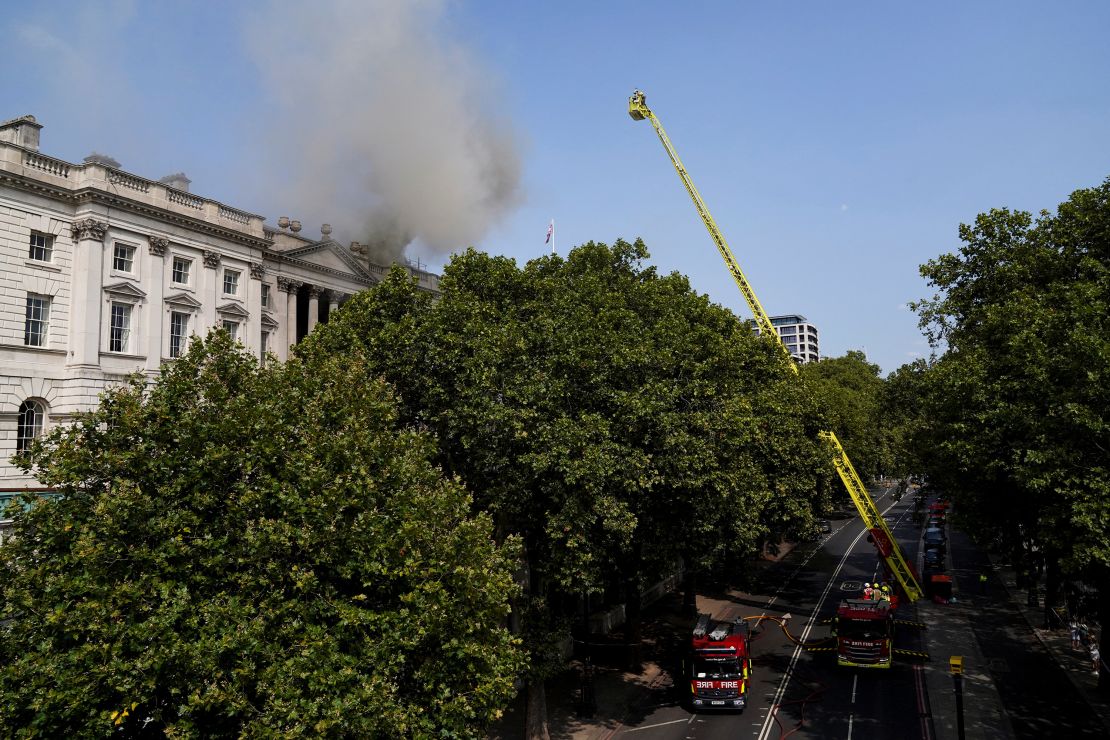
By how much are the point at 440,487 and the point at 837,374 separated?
9029 centimetres

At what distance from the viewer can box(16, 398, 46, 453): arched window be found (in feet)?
107

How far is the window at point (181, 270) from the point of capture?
38.9m

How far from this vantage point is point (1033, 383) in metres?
22.0

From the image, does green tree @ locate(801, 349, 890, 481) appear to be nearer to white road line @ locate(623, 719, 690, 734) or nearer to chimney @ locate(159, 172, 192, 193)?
white road line @ locate(623, 719, 690, 734)

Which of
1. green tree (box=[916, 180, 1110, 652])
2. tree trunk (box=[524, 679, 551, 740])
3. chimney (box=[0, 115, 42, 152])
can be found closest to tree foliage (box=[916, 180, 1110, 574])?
green tree (box=[916, 180, 1110, 652])

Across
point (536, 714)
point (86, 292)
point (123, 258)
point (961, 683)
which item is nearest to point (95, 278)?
point (86, 292)

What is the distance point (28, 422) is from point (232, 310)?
11.4m

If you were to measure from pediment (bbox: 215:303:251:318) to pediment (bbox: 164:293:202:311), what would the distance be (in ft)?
4.56

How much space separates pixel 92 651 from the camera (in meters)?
12.4

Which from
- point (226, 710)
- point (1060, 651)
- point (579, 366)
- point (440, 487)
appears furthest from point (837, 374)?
point (226, 710)

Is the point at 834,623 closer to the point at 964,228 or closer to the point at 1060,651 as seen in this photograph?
the point at 1060,651

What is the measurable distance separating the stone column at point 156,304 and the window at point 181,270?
1078 millimetres

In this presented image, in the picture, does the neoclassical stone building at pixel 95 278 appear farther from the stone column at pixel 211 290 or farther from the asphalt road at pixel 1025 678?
the asphalt road at pixel 1025 678

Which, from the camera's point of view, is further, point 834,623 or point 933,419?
point 834,623
